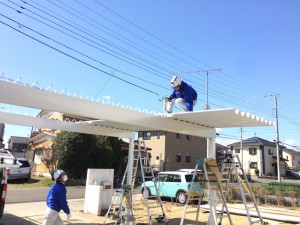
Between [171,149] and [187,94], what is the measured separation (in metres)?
25.5

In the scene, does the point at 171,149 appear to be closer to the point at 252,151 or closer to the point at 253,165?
the point at 253,165

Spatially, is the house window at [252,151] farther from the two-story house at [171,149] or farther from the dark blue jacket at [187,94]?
the dark blue jacket at [187,94]

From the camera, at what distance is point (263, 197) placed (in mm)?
13727

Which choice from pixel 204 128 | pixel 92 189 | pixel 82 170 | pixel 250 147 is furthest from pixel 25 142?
pixel 204 128

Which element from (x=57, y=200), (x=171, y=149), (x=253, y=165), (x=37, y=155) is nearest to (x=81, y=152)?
(x=37, y=155)

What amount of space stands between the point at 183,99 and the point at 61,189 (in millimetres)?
3696

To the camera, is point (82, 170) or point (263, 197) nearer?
point (263, 197)

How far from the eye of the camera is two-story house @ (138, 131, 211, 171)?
1238 inches

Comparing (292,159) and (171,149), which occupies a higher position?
(292,159)

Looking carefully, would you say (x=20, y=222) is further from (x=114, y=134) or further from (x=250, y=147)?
(x=250, y=147)

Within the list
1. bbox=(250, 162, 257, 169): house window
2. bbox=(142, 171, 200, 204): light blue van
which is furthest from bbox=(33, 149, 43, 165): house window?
bbox=(250, 162, 257, 169): house window

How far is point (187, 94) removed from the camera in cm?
734

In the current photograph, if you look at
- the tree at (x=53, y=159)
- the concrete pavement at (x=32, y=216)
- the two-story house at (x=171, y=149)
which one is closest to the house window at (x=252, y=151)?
the two-story house at (x=171, y=149)

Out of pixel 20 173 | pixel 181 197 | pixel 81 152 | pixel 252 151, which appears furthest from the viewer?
pixel 252 151
